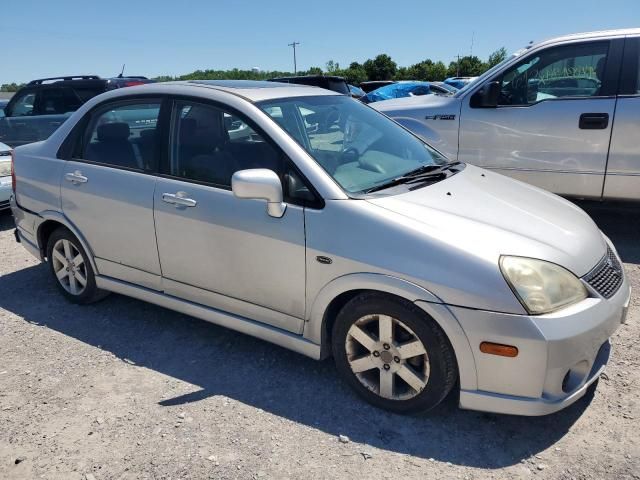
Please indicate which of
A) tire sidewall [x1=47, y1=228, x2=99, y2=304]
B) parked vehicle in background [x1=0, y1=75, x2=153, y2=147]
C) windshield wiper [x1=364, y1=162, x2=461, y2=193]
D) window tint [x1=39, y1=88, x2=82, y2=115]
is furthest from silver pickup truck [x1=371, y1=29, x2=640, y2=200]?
window tint [x1=39, y1=88, x2=82, y2=115]

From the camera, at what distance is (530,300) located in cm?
228

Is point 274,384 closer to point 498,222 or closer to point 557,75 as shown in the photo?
point 498,222

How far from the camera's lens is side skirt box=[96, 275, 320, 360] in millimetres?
2922

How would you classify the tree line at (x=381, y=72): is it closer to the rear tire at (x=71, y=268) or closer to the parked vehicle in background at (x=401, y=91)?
the parked vehicle in background at (x=401, y=91)

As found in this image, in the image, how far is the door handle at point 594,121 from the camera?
16.0 ft

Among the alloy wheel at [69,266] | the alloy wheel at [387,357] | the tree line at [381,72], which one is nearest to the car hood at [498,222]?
the alloy wheel at [387,357]

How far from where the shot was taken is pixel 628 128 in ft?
15.7

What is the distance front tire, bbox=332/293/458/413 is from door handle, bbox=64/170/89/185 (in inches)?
88.0

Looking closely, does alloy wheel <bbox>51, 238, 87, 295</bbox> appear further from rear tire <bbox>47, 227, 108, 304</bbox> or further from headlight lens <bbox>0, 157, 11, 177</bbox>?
headlight lens <bbox>0, 157, 11, 177</bbox>

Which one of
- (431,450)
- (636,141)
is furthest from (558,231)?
(636,141)

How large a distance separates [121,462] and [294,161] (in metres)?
1.75

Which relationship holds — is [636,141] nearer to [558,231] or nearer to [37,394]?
[558,231]

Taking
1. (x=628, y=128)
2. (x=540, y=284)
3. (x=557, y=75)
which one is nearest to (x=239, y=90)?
(x=540, y=284)

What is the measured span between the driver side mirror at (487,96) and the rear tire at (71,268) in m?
4.11
